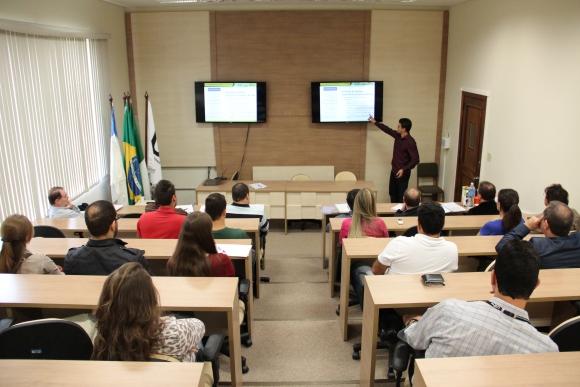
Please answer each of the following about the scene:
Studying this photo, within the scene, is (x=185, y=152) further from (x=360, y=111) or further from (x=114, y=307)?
(x=114, y=307)

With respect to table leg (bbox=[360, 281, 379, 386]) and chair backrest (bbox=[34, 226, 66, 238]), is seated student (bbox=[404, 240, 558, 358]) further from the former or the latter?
chair backrest (bbox=[34, 226, 66, 238])

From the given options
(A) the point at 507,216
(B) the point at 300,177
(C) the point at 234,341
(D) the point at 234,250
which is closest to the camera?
(C) the point at 234,341

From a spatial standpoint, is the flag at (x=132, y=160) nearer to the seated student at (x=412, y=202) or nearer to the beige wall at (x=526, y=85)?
the seated student at (x=412, y=202)

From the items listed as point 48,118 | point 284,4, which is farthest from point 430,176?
point 48,118

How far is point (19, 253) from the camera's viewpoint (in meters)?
3.03

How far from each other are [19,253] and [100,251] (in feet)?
1.84

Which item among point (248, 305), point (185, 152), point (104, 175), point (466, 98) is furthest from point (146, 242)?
point (466, 98)

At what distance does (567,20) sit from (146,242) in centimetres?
423

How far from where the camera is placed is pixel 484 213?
15.7 feet

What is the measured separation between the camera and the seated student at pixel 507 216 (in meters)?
3.86

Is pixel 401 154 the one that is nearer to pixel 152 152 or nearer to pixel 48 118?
pixel 152 152

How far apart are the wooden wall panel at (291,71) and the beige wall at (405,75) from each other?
22cm

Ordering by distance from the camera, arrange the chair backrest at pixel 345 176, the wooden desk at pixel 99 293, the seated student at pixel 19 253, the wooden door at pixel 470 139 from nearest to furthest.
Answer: the wooden desk at pixel 99 293
the seated student at pixel 19 253
the wooden door at pixel 470 139
the chair backrest at pixel 345 176

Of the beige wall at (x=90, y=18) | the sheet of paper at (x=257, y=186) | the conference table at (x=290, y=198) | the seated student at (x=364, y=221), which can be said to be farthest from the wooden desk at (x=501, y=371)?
the sheet of paper at (x=257, y=186)
